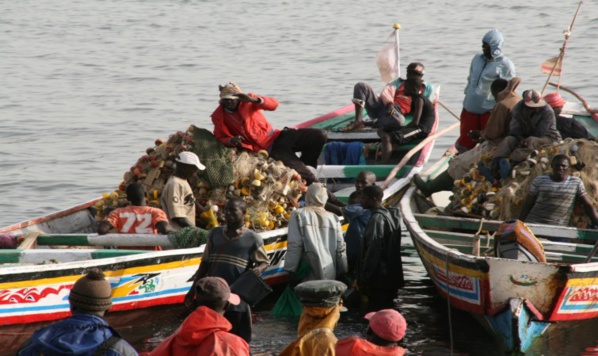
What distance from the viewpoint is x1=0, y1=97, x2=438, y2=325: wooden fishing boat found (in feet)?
29.4

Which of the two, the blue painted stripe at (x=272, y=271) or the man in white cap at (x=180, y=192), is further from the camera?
the blue painted stripe at (x=272, y=271)

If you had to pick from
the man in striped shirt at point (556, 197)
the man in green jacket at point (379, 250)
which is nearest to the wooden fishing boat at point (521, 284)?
the man in striped shirt at point (556, 197)

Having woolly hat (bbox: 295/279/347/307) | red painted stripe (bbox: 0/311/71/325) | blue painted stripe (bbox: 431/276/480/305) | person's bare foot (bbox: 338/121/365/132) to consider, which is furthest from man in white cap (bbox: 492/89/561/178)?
woolly hat (bbox: 295/279/347/307)

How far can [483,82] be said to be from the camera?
1302cm

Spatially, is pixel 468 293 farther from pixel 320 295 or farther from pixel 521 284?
pixel 320 295

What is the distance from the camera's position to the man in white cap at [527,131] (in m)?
11.2

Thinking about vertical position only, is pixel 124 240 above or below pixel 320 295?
below

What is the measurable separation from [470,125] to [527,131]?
1848 millimetres

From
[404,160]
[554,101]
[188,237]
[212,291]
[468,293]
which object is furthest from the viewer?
[404,160]

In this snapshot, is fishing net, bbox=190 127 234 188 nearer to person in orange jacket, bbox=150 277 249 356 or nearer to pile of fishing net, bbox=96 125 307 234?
pile of fishing net, bbox=96 125 307 234

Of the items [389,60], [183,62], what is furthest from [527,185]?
[183,62]

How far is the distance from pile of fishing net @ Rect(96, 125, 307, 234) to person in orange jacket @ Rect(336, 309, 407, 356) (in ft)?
16.1

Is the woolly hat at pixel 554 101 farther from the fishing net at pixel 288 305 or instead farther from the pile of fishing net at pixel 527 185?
the fishing net at pixel 288 305

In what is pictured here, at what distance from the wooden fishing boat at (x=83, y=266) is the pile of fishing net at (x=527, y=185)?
1235 mm
